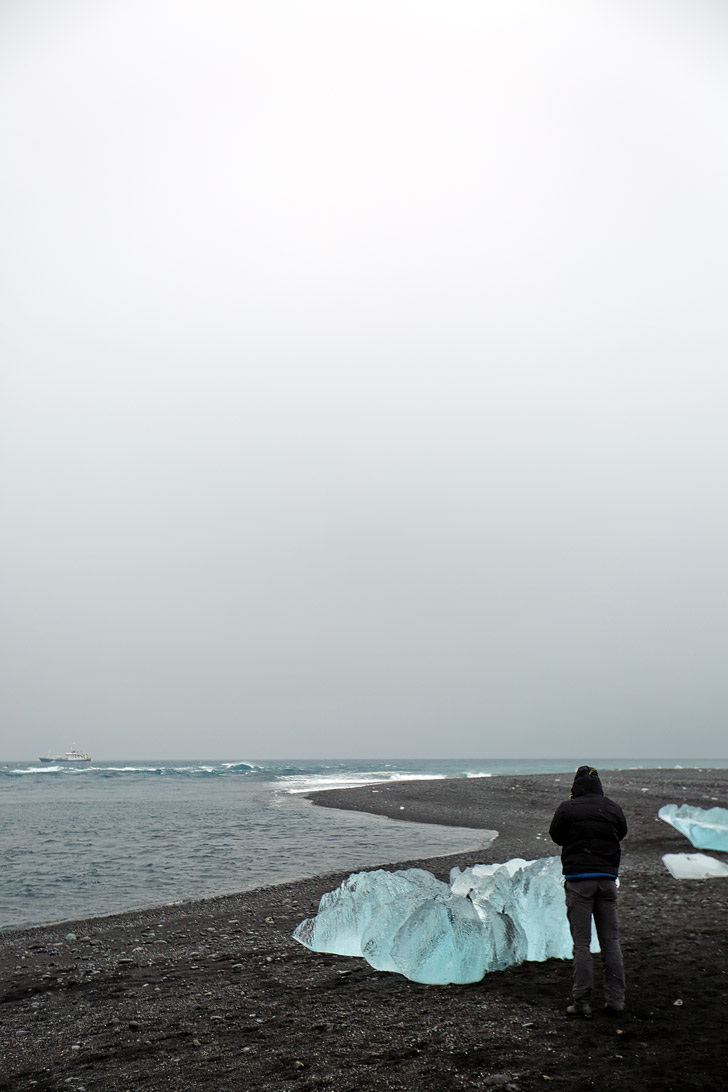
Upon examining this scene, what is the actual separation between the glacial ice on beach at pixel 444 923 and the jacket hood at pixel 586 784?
160 centimetres

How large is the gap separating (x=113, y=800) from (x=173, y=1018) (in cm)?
3536

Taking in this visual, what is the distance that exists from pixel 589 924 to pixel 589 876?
47 cm

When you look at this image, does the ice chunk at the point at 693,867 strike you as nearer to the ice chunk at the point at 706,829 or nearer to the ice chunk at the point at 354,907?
the ice chunk at the point at 706,829

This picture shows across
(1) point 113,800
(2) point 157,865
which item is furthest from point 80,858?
(1) point 113,800

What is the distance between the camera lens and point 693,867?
41.7 ft

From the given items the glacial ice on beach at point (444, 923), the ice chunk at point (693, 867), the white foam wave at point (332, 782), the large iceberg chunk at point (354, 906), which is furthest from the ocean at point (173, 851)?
the white foam wave at point (332, 782)

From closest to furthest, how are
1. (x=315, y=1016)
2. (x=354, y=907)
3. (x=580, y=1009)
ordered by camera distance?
1. (x=580, y=1009)
2. (x=315, y=1016)
3. (x=354, y=907)

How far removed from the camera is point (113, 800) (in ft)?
126

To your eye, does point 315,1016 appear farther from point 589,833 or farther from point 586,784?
point 586,784

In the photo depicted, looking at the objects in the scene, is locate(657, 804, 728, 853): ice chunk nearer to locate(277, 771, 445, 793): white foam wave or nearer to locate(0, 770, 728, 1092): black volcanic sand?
locate(0, 770, 728, 1092): black volcanic sand

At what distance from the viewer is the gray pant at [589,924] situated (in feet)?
20.2

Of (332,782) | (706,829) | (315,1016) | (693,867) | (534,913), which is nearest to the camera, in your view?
(315,1016)

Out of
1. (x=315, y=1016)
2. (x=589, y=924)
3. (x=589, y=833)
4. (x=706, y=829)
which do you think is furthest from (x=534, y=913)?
(x=706, y=829)

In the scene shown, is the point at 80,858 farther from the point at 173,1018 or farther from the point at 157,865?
the point at 173,1018
